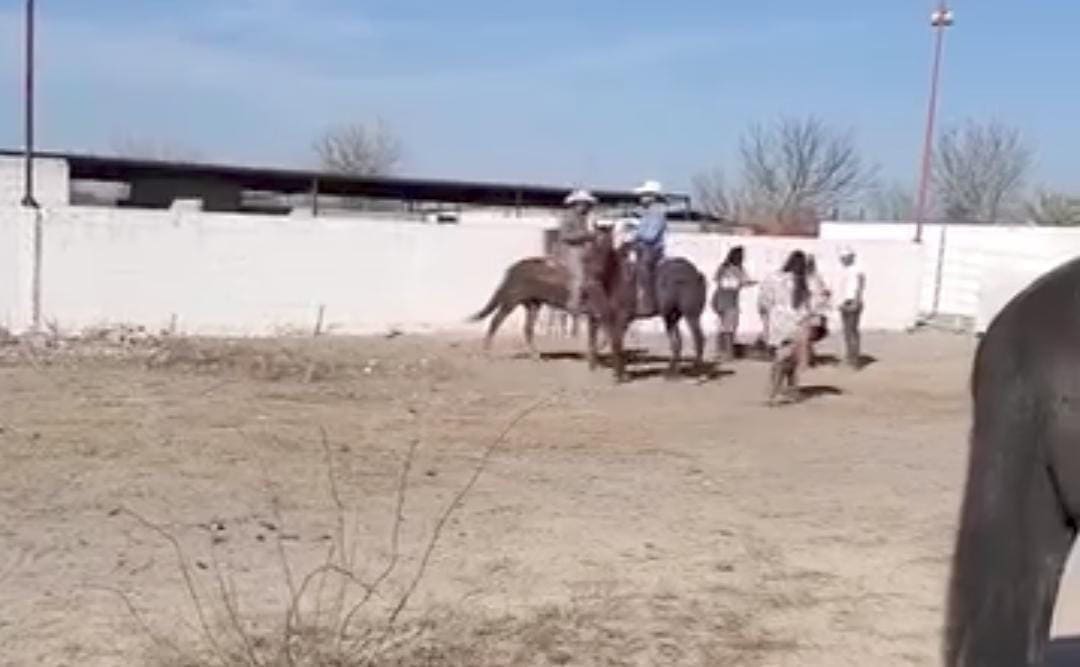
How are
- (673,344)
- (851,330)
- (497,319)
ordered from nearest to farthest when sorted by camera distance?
(673,344) → (851,330) → (497,319)

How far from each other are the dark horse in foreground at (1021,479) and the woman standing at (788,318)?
10499mm

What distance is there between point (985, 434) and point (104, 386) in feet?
35.2

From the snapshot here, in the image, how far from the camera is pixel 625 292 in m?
15.9

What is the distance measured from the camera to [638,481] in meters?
8.66

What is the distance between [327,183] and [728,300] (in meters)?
16.1

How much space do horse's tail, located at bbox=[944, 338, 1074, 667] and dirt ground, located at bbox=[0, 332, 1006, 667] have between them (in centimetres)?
249

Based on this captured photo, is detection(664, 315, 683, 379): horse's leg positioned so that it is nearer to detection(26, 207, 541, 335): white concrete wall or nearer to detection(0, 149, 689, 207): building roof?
detection(26, 207, 541, 335): white concrete wall

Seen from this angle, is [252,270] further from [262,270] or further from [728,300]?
[728,300]

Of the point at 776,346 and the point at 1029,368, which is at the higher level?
the point at 1029,368

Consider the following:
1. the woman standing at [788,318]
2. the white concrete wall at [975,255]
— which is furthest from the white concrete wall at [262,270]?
the white concrete wall at [975,255]

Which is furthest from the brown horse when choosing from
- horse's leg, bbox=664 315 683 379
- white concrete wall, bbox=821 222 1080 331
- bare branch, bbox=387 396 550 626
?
white concrete wall, bbox=821 222 1080 331

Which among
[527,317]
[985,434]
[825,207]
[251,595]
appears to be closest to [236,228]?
[527,317]

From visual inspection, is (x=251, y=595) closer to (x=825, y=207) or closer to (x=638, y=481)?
(x=638, y=481)

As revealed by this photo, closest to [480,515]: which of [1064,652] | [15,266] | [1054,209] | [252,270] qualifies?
[1064,652]
